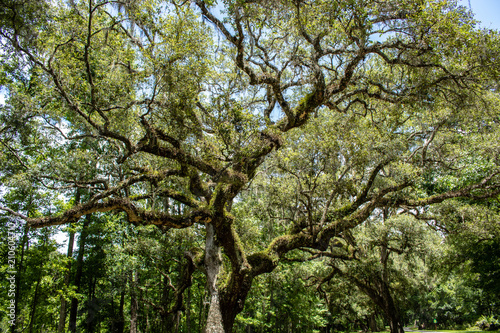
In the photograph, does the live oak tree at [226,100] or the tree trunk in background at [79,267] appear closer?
the live oak tree at [226,100]

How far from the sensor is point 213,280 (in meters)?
7.99

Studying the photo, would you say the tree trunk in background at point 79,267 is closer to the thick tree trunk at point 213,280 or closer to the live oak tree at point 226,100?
the live oak tree at point 226,100

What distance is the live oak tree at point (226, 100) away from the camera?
5.90 meters

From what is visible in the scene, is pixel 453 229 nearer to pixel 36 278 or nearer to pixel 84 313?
pixel 36 278

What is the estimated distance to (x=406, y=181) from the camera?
847 centimetres

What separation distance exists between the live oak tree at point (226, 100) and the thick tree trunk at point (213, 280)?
1.2 inches

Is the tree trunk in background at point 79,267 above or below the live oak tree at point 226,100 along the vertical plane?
below

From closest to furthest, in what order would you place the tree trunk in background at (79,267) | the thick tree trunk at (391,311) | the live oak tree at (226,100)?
the live oak tree at (226,100), the thick tree trunk at (391,311), the tree trunk in background at (79,267)

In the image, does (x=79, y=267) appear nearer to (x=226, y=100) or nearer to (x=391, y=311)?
(x=226, y=100)

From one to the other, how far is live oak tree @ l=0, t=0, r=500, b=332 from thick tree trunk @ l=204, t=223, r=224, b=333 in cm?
3

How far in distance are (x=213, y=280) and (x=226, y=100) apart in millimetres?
5037

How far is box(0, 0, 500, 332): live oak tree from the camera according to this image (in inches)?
232

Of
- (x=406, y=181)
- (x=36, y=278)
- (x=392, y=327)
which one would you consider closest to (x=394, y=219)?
(x=406, y=181)

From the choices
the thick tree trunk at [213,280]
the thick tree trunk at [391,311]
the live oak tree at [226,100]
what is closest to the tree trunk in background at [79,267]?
the live oak tree at [226,100]
